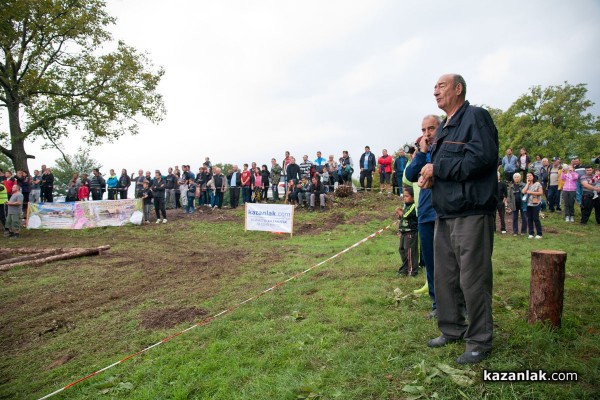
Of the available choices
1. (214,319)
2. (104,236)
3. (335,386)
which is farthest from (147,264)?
(335,386)

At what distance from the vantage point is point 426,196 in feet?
15.9

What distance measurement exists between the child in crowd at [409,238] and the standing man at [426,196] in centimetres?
208

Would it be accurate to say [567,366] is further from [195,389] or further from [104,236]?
[104,236]

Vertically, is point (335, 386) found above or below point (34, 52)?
below

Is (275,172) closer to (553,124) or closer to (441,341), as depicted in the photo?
(441,341)

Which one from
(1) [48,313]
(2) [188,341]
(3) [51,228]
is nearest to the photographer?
(2) [188,341]

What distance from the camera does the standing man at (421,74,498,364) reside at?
10.6 ft

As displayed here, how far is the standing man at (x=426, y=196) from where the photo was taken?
13.7ft

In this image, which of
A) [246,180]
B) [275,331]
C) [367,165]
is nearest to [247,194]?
[246,180]

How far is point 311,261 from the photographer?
31.2 feet

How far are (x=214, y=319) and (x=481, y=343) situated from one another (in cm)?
383

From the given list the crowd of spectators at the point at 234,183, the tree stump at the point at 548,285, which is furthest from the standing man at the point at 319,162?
the tree stump at the point at 548,285

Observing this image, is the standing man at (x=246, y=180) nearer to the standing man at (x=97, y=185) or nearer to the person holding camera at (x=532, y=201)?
the standing man at (x=97, y=185)

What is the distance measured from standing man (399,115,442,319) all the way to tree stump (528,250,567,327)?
1.05 meters
